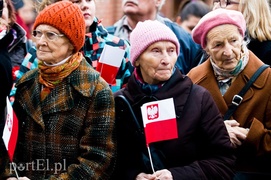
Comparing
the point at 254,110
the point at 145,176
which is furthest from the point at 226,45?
the point at 145,176

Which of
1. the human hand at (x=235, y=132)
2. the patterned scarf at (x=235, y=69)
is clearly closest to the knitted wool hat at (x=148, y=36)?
the patterned scarf at (x=235, y=69)

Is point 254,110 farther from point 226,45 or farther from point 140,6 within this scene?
point 140,6

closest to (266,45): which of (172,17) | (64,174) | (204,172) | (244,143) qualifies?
(244,143)

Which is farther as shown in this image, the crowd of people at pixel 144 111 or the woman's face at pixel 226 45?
the woman's face at pixel 226 45

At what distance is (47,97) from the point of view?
16.6 feet

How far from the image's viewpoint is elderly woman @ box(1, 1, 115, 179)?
4.95 metres

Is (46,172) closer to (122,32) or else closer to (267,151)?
(267,151)

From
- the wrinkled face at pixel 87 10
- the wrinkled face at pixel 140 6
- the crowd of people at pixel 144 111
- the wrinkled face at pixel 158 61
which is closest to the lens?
the crowd of people at pixel 144 111

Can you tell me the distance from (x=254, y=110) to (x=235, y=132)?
222 millimetres

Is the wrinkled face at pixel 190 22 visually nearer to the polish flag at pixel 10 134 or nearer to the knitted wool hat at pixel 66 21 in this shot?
the knitted wool hat at pixel 66 21

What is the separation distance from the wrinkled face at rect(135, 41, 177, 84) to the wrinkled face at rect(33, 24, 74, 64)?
498 millimetres

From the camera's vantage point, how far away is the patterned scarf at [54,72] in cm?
503

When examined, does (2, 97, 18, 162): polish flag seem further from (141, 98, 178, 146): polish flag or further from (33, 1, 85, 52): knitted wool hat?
(141, 98, 178, 146): polish flag

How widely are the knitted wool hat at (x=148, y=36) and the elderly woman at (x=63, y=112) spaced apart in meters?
0.30
